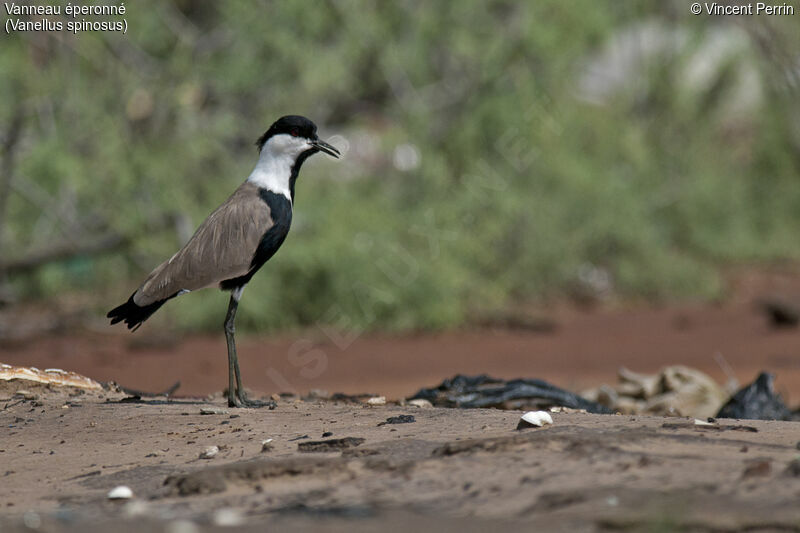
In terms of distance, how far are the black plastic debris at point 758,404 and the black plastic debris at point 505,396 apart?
631 mm

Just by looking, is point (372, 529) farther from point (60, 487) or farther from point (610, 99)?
point (610, 99)

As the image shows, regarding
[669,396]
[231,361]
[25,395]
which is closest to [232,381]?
[231,361]

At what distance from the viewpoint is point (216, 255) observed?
5062mm

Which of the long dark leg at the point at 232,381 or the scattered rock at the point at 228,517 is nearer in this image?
the scattered rock at the point at 228,517

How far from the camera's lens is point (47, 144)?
35.2ft

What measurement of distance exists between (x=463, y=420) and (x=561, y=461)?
0.93 meters

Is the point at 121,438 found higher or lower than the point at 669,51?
lower

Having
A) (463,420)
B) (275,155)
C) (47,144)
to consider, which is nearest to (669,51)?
(47,144)

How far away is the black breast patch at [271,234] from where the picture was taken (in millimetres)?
5051

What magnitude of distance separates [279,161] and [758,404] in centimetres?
268

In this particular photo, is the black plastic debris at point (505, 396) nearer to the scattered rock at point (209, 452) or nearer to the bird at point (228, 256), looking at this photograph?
the bird at point (228, 256)

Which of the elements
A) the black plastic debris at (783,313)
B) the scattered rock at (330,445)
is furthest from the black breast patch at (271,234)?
the black plastic debris at (783,313)

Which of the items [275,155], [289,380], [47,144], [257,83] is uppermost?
[257,83]

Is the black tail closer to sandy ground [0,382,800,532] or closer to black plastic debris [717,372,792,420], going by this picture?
sandy ground [0,382,800,532]
